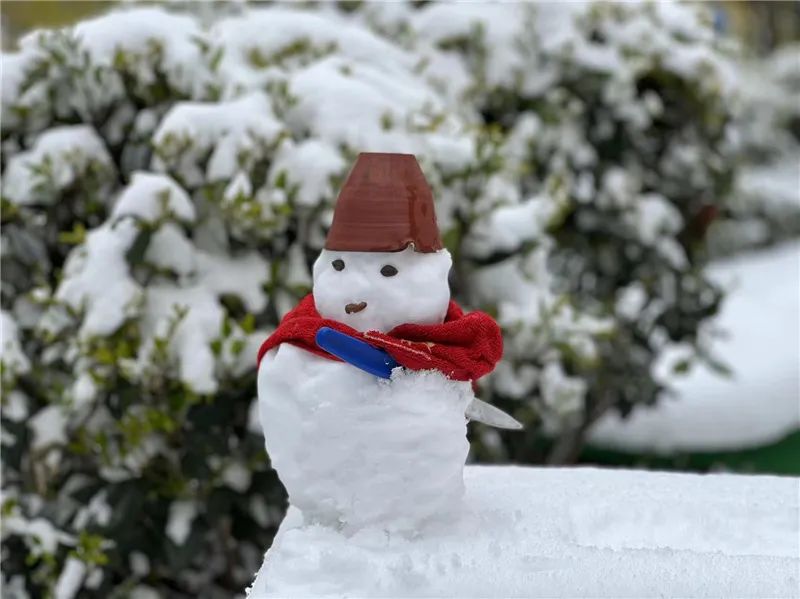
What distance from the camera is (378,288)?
5.62ft

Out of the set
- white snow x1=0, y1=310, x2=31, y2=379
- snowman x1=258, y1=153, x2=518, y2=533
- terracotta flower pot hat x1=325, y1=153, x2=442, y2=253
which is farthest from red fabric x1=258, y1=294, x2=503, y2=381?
white snow x1=0, y1=310, x2=31, y2=379

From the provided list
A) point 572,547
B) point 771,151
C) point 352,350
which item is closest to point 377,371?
point 352,350

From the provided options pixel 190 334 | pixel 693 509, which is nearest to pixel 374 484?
pixel 693 509

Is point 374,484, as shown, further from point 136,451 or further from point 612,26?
point 612,26

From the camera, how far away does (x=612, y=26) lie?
409 centimetres

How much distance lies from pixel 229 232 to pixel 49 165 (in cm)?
54

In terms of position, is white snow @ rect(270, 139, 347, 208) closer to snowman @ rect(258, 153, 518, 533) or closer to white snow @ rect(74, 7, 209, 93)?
white snow @ rect(74, 7, 209, 93)

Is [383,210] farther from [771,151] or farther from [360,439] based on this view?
[771,151]

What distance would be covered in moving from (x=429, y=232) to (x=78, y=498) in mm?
1451

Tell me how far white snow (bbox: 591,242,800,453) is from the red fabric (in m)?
2.59

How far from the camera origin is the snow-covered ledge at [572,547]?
1.50 m

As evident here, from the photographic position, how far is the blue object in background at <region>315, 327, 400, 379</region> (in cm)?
164

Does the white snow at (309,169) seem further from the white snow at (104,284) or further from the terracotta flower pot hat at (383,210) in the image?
the terracotta flower pot hat at (383,210)

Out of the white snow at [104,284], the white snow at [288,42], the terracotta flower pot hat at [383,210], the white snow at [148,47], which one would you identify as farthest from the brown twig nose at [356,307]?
the white snow at [288,42]
